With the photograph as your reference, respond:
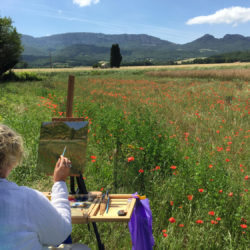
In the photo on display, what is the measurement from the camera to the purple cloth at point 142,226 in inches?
79.3

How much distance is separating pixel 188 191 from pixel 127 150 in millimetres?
1489

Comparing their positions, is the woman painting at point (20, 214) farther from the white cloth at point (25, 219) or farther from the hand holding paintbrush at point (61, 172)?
the hand holding paintbrush at point (61, 172)

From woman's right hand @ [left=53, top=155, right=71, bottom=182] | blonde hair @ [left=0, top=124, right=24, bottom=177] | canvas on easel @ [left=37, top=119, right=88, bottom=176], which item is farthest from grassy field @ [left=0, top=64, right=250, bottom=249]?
blonde hair @ [left=0, top=124, right=24, bottom=177]

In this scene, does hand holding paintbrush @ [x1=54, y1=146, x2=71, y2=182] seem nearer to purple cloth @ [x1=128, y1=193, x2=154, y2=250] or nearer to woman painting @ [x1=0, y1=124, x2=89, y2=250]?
woman painting @ [x1=0, y1=124, x2=89, y2=250]

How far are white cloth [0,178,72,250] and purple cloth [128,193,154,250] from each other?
86 centimetres

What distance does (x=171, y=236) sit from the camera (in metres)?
2.47

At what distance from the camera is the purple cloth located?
2.01 metres

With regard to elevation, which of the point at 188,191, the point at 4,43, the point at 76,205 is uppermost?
the point at 4,43

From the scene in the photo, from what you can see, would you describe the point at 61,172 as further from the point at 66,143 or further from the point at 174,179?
the point at 174,179

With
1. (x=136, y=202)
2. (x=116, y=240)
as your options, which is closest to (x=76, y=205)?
(x=136, y=202)

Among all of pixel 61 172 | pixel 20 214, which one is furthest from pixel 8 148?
pixel 61 172

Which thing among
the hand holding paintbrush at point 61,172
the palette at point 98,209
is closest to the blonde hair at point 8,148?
the hand holding paintbrush at point 61,172

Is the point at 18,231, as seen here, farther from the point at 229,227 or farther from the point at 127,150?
the point at 127,150

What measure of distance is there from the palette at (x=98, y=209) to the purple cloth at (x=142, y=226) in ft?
0.53
